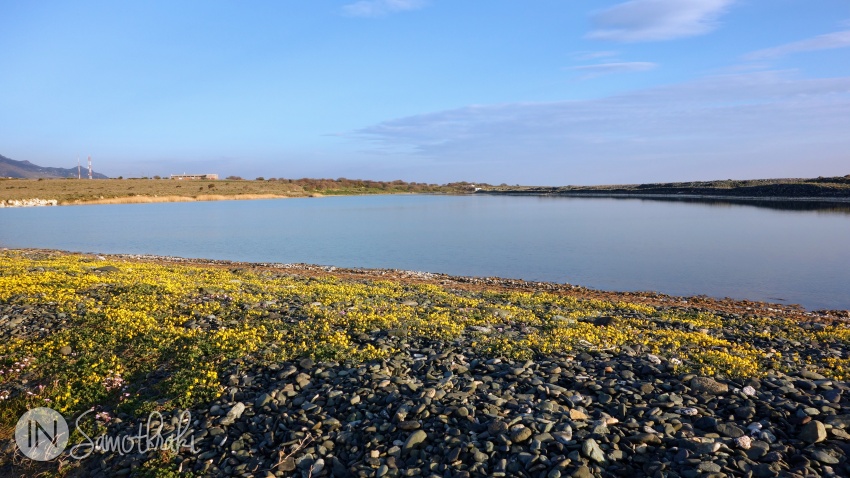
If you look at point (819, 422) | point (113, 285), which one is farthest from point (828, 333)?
→ point (113, 285)

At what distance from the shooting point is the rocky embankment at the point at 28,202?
316ft

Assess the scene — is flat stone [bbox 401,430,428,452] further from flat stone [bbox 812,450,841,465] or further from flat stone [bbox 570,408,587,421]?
flat stone [bbox 812,450,841,465]

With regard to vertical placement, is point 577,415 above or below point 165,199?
below

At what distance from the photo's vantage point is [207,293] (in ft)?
54.6

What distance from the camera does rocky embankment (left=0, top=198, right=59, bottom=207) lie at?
3789 inches

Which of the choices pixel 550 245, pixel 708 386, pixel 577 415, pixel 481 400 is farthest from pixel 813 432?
pixel 550 245

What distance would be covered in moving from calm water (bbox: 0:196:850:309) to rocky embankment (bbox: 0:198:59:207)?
2625cm

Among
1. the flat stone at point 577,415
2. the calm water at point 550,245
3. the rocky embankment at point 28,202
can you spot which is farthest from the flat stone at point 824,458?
the rocky embankment at point 28,202

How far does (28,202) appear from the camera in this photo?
323 feet

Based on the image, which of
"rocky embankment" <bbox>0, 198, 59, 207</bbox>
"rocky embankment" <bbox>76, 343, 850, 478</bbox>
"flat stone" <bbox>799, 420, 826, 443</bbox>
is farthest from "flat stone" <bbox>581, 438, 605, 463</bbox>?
"rocky embankment" <bbox>0, 198, 59, 207</bbox>

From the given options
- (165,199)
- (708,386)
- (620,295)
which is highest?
(165,199)

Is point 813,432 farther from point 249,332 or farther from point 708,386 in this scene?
point 249,332

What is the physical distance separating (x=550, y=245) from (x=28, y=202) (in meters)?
98.1

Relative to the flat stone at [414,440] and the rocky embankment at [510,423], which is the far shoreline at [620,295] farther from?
the flat stone at [414,440]
